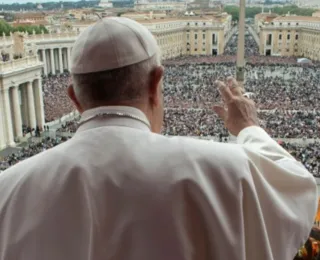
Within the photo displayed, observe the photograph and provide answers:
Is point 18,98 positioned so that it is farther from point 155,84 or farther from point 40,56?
point 155,84

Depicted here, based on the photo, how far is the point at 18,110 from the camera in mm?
16266

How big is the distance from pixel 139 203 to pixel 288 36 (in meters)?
44.2

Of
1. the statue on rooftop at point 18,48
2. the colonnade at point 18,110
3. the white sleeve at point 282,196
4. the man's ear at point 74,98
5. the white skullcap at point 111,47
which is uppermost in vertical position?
the white skullcap at point 111,47

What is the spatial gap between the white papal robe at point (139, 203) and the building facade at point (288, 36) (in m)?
42.4

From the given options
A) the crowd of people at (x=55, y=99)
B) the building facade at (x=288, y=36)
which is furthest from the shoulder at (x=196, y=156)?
the building facade at (x=288, y=36)

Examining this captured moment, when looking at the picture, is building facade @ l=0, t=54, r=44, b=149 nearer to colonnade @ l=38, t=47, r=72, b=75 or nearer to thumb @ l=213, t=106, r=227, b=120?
colonnade @ l=38, t=47, r=72, b=75

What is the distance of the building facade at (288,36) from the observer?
41.9 metres

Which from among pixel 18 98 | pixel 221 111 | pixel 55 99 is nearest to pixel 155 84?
pixel 221 111

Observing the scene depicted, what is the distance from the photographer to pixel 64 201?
0.93 meters

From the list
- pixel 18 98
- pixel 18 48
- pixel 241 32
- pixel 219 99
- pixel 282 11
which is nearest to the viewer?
pixel 241 32

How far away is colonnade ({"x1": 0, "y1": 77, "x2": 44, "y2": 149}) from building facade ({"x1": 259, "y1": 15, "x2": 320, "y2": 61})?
2897 cm

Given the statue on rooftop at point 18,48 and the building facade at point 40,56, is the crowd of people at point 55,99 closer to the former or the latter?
the building facade at point 40,56

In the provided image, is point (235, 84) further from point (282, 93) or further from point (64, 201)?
point (282, 93)

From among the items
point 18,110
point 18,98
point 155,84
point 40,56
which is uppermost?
point 155,84
